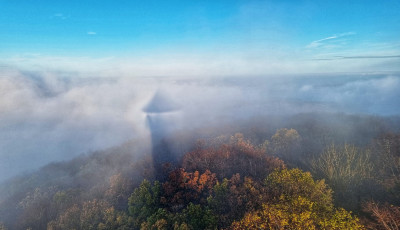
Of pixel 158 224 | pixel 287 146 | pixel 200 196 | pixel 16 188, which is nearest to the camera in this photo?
pixel 158 224

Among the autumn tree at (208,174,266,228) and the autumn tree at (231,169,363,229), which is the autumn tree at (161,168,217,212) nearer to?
the autumn tree at (208,174,266,228)

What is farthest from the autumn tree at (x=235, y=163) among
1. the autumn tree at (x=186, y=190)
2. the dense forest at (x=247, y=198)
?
the autumn tree at (x=186, y=190)

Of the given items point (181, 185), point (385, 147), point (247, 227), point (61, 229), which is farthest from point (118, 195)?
point (385, 147)

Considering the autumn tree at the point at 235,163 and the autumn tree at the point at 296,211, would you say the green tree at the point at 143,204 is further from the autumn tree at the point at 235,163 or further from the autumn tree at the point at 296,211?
the autumn tree at the point at 296,211

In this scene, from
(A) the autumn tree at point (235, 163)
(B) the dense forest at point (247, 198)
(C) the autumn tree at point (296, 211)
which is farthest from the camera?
(A) the autumn tree at point (235, 163)

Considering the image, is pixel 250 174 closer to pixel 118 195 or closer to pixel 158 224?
pixel 158 224

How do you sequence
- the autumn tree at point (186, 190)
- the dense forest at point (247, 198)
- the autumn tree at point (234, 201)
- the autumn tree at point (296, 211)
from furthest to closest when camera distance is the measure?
the autumn tree at point (186, 190)
the autumn tree at point (234, 201)
the dense forest at point (247, 198)
the autumn tree at point (296, 211)

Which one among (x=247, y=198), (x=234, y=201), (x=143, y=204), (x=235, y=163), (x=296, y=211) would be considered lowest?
(x=143, y=204)

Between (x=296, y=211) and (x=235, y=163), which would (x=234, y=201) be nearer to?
(x=296, y=211)

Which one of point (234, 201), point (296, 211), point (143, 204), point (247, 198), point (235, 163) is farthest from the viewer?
point (235, 163)

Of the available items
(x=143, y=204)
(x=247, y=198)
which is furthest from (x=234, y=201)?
(x=143, y=204)

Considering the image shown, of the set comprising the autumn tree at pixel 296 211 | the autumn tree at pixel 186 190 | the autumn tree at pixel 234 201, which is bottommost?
the autumn tree at pixel 186 190
